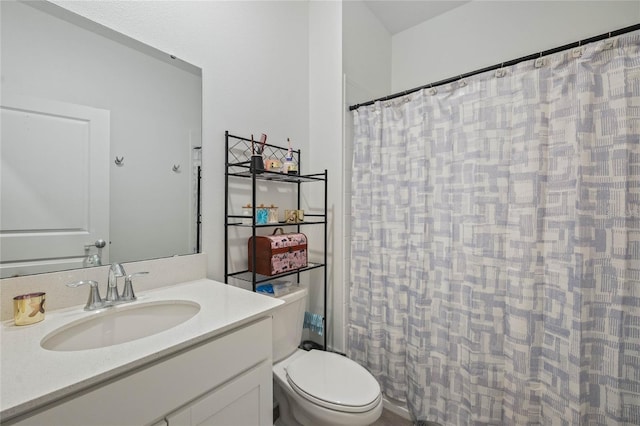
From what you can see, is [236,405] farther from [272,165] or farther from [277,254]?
[272,165]

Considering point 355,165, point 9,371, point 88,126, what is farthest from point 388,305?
point 88,126

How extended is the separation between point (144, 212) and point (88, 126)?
0.38 m

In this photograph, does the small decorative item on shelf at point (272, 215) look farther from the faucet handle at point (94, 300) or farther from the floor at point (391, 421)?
the floor at point (391, 421)

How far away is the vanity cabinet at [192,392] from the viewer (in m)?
0.61

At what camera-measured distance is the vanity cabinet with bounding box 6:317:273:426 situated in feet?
2.00

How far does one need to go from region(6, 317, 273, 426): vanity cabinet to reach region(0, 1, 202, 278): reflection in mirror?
0.59m

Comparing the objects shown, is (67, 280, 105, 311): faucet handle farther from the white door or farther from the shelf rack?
the shelf rack

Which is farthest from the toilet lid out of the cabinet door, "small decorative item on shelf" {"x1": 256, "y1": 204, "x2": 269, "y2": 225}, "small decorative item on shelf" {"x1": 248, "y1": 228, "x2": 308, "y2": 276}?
"small decorative item on shelf" {"x1": 256, "y1": 204, "x2": 269, "y2": 225}

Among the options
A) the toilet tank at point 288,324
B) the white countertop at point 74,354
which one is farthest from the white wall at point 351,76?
the white countertop at point 74,354

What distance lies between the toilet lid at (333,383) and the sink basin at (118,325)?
0.60 meters

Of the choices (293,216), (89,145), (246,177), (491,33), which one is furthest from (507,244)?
(89,145)

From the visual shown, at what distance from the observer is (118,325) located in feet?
3.22

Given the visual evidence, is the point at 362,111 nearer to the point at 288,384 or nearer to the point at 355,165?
the point at 355,165

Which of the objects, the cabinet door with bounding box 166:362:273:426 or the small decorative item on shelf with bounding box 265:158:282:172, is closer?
the cabinet door with bounding box 166:362:273:426
